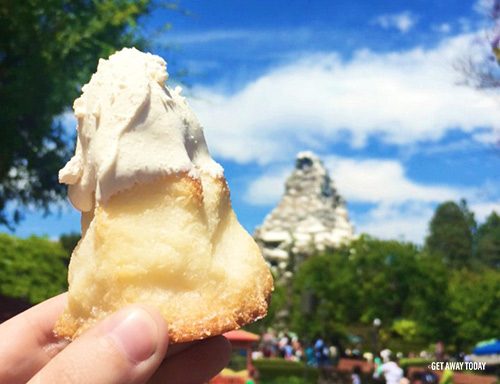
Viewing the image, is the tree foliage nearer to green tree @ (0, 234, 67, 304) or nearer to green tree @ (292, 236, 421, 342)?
green tree @ (292, 236, 421, 342)

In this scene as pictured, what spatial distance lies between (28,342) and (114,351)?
139 cm

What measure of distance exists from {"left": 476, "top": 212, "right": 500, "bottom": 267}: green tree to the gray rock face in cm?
2004

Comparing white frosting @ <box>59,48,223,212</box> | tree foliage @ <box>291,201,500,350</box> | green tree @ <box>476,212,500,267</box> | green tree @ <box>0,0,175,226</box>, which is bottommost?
white frosting @ <box>59,48,223,212</box>

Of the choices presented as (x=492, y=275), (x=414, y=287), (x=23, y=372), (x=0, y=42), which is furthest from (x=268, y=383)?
(x=492, y=275)

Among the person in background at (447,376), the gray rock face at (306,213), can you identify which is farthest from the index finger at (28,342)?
the gray rock face at (306,213)

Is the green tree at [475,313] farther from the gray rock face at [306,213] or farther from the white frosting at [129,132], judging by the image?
the gray rock face at [306,213]

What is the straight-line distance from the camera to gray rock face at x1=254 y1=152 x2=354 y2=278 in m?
103

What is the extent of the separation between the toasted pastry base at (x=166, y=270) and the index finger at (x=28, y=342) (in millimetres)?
948

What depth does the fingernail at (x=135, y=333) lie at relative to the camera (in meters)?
2.48

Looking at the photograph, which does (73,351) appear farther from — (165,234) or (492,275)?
(492,275)

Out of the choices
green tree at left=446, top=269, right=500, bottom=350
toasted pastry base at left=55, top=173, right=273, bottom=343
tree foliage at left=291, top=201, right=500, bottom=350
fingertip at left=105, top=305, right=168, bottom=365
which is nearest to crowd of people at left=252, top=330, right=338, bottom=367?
tree foliage at left=291, top=201, right=500, bottom=350

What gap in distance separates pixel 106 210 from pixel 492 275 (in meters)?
48.0

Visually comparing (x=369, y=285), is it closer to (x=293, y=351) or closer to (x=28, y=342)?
(x=293, y=351)

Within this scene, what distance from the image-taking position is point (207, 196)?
2879 millimetres
